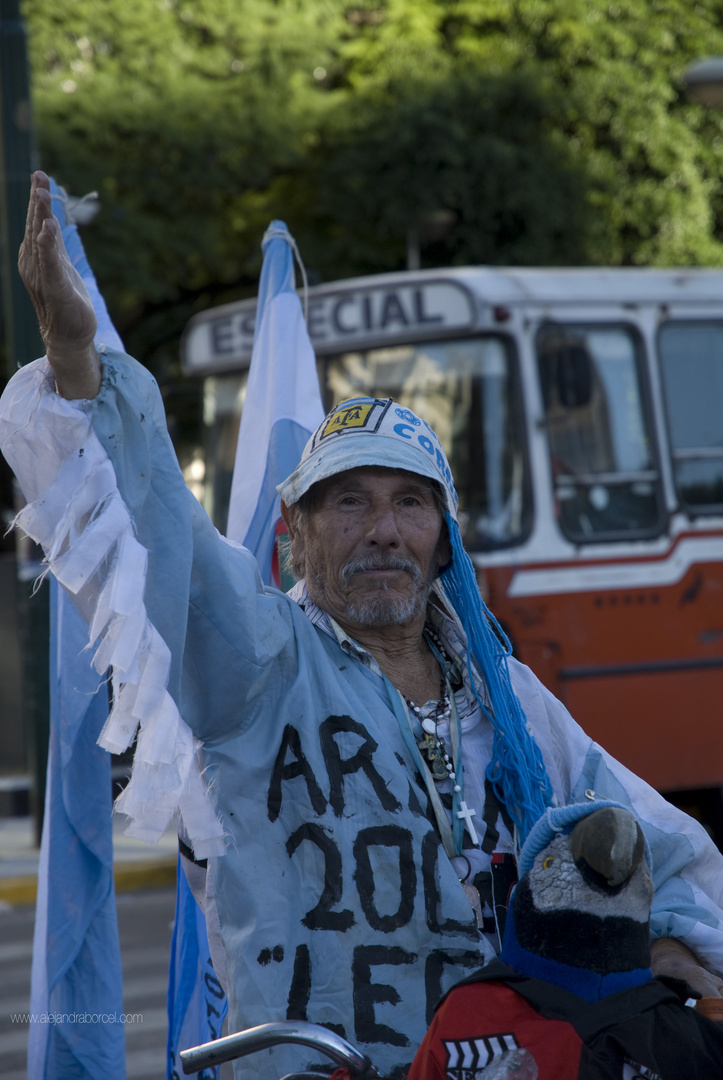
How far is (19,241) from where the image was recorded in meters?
7.24

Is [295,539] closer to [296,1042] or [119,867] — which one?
[296,1042]

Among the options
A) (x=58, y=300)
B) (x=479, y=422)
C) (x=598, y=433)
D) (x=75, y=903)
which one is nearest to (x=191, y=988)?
(x=75, y=903)

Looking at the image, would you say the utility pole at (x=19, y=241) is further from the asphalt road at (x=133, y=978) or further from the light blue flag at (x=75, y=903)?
the light blue flag at (x=75, y=903)

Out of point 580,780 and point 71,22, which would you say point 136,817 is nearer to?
point 580,780

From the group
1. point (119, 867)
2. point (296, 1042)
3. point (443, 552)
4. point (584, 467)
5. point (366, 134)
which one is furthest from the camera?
point (366, 134)

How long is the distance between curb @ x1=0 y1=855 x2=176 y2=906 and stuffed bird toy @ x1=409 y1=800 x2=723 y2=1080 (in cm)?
562

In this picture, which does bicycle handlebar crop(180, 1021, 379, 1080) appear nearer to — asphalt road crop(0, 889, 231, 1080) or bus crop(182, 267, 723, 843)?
asphalt road crop(0, 889, 231, 1080)

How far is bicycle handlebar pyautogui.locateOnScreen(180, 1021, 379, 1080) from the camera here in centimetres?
151

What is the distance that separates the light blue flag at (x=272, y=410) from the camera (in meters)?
2.80

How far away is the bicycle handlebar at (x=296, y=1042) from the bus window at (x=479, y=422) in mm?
4823

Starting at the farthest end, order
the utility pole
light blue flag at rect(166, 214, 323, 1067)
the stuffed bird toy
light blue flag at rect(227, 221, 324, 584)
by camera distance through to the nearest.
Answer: the utility pole, light blue flag at rect(227, 221, 324, 584), light blue flag at rect(166, 214, 323, 1067), the stuffed bird toy

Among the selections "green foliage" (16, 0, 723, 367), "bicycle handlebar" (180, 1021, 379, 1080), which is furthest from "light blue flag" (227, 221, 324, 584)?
"green foliage" (16, 0, 723, 367)

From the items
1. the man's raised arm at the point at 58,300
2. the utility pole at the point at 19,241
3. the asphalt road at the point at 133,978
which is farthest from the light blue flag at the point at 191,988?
the utility pole at the point at 19,241

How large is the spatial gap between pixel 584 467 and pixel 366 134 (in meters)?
6.59
